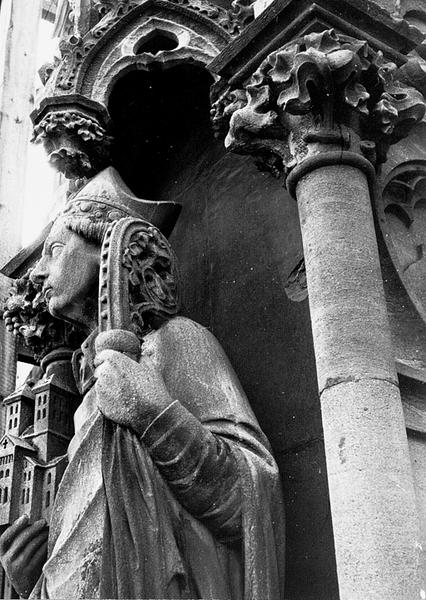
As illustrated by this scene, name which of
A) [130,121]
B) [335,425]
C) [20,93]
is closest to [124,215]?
[130,121]

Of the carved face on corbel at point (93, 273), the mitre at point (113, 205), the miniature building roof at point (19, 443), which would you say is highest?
the mitre at point (113, 205)

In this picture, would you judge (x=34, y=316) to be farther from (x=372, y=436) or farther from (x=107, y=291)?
(x=372, y=436)

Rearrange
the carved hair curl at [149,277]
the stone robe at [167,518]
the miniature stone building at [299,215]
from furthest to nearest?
the carved hair curl at [149,277] < the stone robe at [167,518] < the miniature stone building at [299,215]

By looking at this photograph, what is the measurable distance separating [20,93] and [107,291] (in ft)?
12.2

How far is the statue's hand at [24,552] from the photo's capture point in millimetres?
4680

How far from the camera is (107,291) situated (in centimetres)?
471

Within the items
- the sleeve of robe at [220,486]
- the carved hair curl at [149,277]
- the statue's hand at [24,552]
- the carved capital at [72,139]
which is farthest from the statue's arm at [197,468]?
the carved capital at [72,139]

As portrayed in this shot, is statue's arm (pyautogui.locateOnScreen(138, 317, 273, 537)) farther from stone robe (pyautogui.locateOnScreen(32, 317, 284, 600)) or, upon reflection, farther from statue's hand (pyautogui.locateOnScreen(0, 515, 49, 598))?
statue's hand (pyautogui.locateOnScreen(0, 515, 49, 598))

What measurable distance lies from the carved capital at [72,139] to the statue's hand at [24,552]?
191cm

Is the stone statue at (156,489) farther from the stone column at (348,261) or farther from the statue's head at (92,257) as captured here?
the stone column at (348,261)

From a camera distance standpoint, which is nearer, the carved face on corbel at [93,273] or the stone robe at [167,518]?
the stone robe at [167,518]

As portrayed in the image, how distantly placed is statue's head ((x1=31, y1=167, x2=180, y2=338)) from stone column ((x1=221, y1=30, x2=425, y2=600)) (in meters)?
0.66

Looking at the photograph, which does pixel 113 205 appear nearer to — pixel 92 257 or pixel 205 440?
pixel 92 257

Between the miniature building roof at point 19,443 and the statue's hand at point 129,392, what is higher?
the miniature building roof at point 19,443
